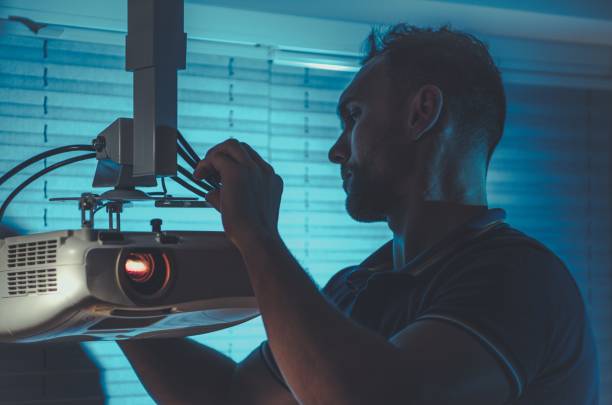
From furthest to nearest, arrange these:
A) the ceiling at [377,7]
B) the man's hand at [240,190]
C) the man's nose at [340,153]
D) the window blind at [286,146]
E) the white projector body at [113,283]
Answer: the ceiling at [377,7]
the window blind at [286,146]
the man's nose at [340,153]
the man's hand at [240,190]
the white projector body at [113,283]

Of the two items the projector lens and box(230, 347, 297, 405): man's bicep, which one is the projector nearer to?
→ the projector lens

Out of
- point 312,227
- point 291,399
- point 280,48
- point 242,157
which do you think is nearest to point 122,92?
point 280,48

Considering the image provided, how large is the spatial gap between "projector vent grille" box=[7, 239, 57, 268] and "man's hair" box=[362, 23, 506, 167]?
2.01 feet

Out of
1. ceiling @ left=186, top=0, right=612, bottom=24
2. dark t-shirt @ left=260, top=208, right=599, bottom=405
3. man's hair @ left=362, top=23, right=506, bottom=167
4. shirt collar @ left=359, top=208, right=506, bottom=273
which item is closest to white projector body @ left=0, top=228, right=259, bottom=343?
dark t-shirt @ left=260, top=208, right=599, bottom=405

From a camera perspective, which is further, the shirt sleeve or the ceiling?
the ceiling

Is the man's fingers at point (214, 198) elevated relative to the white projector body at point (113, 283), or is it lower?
elevated

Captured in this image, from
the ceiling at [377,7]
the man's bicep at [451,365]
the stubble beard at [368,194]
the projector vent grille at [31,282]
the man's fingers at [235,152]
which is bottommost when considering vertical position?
the man's bicep at [451,365]

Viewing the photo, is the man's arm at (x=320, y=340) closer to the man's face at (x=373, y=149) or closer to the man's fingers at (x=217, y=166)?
the man's fingers at (x=217, y=166)

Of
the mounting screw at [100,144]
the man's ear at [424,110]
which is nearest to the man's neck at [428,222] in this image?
the man's ear at [424,110]

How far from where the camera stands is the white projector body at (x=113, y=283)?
2.54 feet

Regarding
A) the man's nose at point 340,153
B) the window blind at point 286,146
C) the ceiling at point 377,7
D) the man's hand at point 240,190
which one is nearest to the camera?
the man's hand at point 240,190

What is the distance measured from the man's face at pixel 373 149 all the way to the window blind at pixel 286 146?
0.73m

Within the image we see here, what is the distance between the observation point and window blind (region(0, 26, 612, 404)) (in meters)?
1.80

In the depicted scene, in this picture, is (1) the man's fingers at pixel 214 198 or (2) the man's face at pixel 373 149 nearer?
(1) the man's fingers at pixel 214 198
